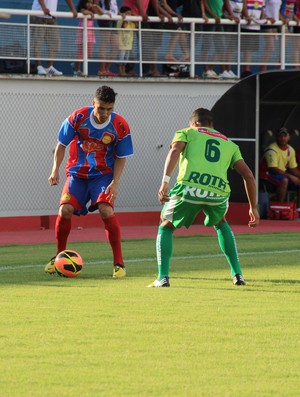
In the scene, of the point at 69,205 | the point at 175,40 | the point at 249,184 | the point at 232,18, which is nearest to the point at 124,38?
the point at 175,40

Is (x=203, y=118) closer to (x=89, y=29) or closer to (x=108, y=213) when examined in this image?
(x=108, y=213)

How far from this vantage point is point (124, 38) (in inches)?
947

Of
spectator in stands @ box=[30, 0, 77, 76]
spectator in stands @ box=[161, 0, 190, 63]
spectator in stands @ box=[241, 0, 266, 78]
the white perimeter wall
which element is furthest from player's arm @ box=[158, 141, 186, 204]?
spectator in stands @ box=[241, 0, 266, 78]

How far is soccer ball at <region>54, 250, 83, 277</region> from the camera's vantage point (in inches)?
541

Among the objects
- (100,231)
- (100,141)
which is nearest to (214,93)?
(100,231)

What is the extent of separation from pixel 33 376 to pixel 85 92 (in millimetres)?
15937

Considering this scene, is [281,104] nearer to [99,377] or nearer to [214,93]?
[214,93]

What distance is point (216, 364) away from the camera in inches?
327

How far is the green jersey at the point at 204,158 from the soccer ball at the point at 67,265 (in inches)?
71.1

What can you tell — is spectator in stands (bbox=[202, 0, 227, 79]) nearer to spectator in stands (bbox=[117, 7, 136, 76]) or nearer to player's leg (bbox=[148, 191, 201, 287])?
spectator in stands (bbox=[117, 7, 136, 76])

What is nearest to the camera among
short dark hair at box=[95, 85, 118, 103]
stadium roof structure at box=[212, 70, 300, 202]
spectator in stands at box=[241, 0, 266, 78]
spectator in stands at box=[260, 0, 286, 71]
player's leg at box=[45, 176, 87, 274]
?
short dark hair at box=[95, 85, 118, 103]

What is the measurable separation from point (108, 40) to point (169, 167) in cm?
1189

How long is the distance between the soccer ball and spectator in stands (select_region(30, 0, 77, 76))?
9.63m

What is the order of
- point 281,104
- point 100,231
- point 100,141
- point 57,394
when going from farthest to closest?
point 281,104
point 100,231
point 100,141
point 57,394
